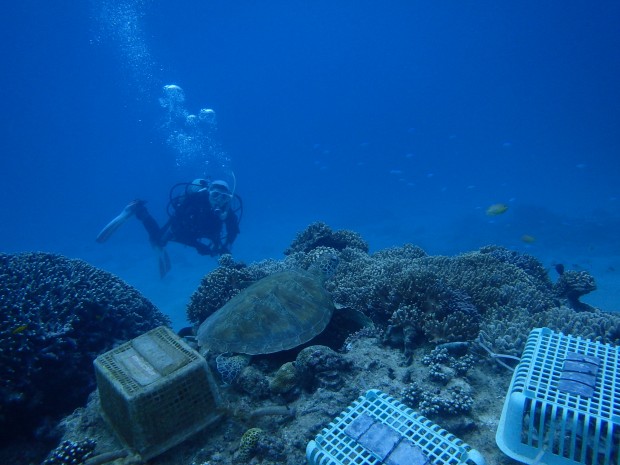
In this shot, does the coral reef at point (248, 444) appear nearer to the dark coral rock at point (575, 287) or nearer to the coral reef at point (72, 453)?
the coral reef at point (72, 453)

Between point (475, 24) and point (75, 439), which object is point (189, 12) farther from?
point (75, 439)

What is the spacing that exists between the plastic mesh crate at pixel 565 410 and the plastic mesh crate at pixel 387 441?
575mm

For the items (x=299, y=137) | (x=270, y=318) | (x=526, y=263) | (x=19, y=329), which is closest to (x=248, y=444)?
(x=270, y=318)

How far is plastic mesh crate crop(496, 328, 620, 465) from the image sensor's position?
2377 mm

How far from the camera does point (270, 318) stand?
4582mm

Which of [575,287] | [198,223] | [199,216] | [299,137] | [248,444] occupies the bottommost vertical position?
[248,444]

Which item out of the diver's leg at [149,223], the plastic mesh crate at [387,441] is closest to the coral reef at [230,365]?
the plastic mesh crate at [387,441]

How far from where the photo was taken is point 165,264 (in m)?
A: 17.3

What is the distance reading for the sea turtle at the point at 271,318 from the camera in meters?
4.34

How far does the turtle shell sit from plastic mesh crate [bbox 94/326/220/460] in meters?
0.94

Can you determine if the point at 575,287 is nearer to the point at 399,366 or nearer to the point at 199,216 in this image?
the point at 399,366

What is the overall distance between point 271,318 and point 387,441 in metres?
2.43

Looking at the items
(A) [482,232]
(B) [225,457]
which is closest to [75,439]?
(B) [225,457]

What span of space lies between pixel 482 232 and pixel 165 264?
30.3 m
